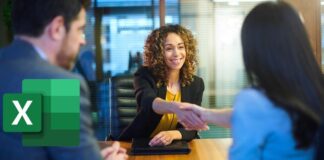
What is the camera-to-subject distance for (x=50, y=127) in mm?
822

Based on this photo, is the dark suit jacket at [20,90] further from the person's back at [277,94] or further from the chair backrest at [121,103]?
the chair backrest at [121,103]

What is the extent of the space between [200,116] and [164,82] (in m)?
0.57

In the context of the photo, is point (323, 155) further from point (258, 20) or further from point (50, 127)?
point (50, 127)

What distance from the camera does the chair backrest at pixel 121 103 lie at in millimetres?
2672

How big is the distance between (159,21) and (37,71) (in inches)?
113

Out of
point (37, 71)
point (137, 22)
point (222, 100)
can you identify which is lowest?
point (222, 100)

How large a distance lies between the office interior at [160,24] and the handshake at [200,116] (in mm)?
1663

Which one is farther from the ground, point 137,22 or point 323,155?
point 137,22

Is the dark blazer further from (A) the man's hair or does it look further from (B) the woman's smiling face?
(A) the man's hair

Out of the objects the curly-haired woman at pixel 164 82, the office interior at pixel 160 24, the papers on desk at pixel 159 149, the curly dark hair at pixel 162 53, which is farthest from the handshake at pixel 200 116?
the office interior at pixel 160 24

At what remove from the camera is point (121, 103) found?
2.69m

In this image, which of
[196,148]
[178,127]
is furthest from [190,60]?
[196,148]

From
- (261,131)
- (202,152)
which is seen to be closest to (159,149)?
(202,152)

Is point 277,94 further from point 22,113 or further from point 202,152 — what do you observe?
point 202,152
